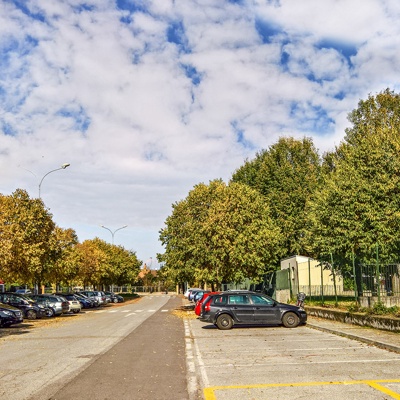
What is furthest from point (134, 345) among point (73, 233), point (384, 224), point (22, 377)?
point (73, 233)

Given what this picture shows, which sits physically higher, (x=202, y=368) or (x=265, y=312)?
(x=265, y=312)

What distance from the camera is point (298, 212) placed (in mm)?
43781

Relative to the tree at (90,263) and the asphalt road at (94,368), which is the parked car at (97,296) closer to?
the tree at (90,263)

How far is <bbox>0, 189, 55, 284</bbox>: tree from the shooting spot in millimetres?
29922

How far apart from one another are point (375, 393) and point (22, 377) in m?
6.40

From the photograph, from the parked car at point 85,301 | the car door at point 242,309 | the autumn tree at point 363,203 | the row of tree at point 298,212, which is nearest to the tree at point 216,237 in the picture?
the row of tree at point 298,212

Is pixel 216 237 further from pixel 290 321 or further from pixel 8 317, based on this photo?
pixel 8 317

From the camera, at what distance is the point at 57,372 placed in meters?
9.66

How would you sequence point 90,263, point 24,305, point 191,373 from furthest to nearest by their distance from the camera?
point 90,263
point 24,305
point 191,373

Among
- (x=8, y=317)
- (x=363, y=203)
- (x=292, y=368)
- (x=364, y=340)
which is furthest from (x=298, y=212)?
(x=292, y=368)

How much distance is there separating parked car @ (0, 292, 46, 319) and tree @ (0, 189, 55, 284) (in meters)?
1.99

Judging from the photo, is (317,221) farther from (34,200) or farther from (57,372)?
(57,372)

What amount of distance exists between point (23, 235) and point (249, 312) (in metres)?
18.2

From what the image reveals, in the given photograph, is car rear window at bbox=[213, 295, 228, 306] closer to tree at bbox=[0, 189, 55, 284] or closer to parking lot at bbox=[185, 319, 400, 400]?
parking lot at bbox=[185, 319, 400, 400]
